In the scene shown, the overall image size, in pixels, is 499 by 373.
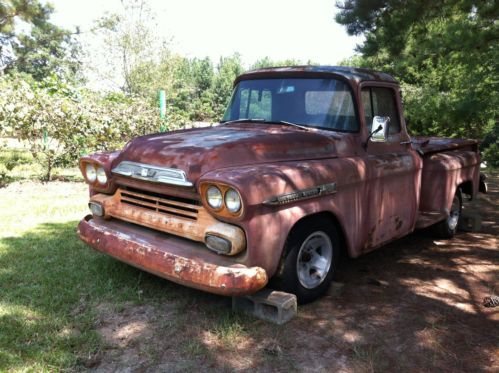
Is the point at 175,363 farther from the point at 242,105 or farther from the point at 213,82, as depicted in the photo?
the point at 213,82

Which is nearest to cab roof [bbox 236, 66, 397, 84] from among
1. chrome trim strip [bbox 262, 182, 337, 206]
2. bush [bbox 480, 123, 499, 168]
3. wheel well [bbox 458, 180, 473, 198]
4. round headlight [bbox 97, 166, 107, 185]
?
chrome trim strip [bbox 262, 182, 337, 206]

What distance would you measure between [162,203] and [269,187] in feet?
2.93

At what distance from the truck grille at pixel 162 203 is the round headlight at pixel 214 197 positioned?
19cm

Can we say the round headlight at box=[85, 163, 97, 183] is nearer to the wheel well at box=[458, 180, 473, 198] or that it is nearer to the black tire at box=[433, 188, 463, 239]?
the black tire at box=[433, 188, 463, 239]

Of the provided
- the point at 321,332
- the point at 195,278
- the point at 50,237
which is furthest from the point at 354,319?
the point at 50,237

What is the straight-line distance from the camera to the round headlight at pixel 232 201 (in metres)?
2.83

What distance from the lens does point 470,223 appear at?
19.6 feet

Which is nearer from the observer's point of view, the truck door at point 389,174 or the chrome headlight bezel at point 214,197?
the chrome headlight bezel at point 214,197

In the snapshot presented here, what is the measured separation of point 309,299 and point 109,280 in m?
1.67

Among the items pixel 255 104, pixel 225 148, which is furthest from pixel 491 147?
pixel 225 148

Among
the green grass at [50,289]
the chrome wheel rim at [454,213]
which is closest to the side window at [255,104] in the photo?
the green grass at [50,289]

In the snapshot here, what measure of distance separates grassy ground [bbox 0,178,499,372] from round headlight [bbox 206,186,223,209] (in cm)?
87

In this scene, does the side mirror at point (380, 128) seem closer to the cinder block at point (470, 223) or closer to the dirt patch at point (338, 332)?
the dirt patch at point (338, 332)

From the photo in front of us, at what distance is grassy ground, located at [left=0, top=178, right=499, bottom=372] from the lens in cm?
277
